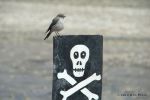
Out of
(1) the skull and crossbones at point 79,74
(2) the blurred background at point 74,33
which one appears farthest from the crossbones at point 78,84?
(2) the blurred background at point 74,33

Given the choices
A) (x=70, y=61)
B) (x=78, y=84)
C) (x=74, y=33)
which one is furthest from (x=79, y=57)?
(x=74, y=33)

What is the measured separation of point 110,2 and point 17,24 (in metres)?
12.7

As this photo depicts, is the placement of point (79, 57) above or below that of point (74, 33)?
above

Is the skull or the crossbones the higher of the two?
the skull

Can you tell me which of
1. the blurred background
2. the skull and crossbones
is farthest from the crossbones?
the blurred background

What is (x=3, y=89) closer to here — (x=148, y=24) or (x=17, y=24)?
(x=17, y=24)

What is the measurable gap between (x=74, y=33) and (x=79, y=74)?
20.6 metres

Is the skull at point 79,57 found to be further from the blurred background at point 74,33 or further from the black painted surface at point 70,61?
the blurred background at point 74,33

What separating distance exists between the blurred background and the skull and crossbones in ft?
24.4

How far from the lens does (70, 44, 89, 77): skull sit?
19.5ft

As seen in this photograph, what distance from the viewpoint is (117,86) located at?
15.6 meters

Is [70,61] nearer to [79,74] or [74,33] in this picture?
[79,74]

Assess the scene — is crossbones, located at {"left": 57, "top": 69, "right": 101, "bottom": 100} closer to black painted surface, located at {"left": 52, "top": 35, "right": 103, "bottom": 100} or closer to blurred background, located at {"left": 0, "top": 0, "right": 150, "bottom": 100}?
black painted surface, located at {"left": 52, "top": 35, "right": 103, "bottom": 100}

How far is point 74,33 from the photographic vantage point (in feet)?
87.0
